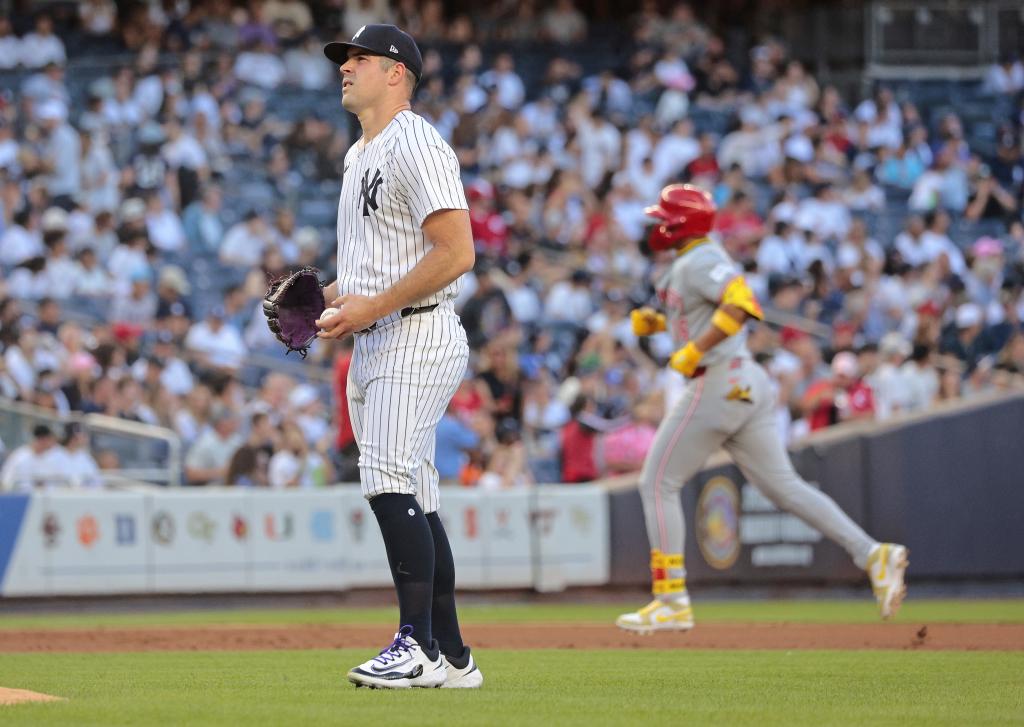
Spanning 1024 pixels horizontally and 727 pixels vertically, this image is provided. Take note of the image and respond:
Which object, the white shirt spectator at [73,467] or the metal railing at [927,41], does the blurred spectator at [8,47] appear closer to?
the white shirt spectator at [73,467]

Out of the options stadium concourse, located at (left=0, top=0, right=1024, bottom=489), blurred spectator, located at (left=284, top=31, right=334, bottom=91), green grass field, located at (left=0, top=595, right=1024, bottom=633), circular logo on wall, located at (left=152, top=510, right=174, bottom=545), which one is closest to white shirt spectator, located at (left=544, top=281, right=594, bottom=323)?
stadium concourse, located at (left=0, top=0, right=1024, bottom=489)

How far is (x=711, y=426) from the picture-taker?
8.63 m

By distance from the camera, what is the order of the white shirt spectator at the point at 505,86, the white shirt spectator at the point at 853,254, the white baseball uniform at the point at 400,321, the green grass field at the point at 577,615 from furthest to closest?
the white shirt spectator at the point at 505,86 → the white shirt spectator at the point at 853,254 → the green grass field at the point at 577,615 → the white baseball uniform at the point at 400,321

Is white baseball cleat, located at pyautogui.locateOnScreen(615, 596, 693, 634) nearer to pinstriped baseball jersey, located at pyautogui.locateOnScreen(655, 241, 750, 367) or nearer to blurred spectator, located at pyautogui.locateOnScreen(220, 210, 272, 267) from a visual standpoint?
pinstriped baseball jersey, located at pyautogui.locateOnScreen(655, 241, 750, 367)

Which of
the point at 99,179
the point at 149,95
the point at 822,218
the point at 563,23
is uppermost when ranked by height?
the point at 563,23

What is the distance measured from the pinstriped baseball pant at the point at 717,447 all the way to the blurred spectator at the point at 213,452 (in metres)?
5.48

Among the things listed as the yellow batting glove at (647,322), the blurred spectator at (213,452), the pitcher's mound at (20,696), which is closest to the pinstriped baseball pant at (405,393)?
the pitcher's mound at (20,696)

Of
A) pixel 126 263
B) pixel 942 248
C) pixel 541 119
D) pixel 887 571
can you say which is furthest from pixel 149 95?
pixel 887 571

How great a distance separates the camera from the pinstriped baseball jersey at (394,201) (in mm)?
5562

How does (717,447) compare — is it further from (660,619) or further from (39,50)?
(39,50)

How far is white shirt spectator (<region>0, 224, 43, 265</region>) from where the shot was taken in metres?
15.8

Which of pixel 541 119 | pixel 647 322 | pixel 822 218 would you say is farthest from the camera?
pixel 541 119

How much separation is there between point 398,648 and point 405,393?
79cm

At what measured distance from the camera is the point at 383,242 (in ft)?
A: 18.6
